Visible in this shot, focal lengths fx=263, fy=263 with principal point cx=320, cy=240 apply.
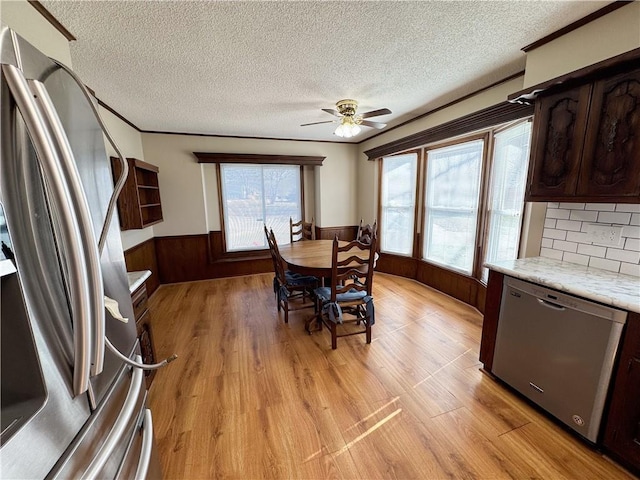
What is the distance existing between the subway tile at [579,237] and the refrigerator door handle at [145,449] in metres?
2.76

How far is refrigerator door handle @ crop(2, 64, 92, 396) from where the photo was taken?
482mm

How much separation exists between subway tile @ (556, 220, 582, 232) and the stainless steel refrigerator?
2.66 m

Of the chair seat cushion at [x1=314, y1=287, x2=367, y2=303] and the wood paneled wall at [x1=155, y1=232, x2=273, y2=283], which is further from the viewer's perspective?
the wood paneled wall at [x1=155, y1=232, x2=273, y2=283]

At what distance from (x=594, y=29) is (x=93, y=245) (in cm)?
268

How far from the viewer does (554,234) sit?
2.01m

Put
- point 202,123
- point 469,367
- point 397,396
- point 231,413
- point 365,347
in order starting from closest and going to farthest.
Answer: point 231,413 → point 397,396 → point 469,367 → point 365,347 → point 202,123

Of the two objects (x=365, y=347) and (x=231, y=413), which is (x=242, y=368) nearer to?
(x=231, y=413)

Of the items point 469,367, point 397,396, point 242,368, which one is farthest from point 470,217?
point 242,368

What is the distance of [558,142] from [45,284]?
2565 millimetres

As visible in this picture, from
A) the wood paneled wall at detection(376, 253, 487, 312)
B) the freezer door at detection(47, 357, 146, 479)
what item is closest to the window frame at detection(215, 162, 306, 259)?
the wood paneled wall at detection(376, 253, 487, 312)

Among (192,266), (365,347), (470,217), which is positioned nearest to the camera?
(365,347)

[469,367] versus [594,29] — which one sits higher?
[594,29]

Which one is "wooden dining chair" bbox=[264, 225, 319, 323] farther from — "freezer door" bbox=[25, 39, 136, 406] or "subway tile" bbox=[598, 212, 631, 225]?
"subway tile" bbox=[598, 212, 631, 225]

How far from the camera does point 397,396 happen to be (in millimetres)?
1879
